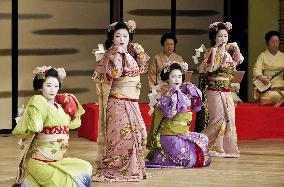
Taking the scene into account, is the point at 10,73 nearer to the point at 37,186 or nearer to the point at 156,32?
the point at 156,32

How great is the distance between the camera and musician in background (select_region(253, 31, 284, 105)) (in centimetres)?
1046

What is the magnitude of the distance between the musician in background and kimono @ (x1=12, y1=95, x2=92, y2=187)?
16.5ft

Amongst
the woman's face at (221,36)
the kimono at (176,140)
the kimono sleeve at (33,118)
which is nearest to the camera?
the kimono sleeve at (33,118)

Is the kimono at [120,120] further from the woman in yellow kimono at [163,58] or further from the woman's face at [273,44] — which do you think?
the woman's face at [273,44]

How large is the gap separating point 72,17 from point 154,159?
354cm

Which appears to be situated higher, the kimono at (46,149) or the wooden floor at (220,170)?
the kimono at (46,149)

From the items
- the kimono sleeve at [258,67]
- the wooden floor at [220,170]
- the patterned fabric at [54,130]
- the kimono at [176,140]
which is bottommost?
the wooden floor at [220,170]

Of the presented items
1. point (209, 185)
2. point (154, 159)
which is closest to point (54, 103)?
point (209, 185)

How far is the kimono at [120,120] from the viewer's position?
7.05 metres

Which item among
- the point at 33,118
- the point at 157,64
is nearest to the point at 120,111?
the point at 33,118

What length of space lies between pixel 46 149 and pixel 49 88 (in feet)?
1.41

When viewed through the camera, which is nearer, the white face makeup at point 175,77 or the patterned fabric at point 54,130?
the patterned fabric at point 54,130

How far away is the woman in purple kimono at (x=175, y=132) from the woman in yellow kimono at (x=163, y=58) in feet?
7.67

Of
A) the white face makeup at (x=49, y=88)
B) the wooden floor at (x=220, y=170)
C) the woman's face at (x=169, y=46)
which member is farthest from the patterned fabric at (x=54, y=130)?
the woman's face at (x=169, y=46)
